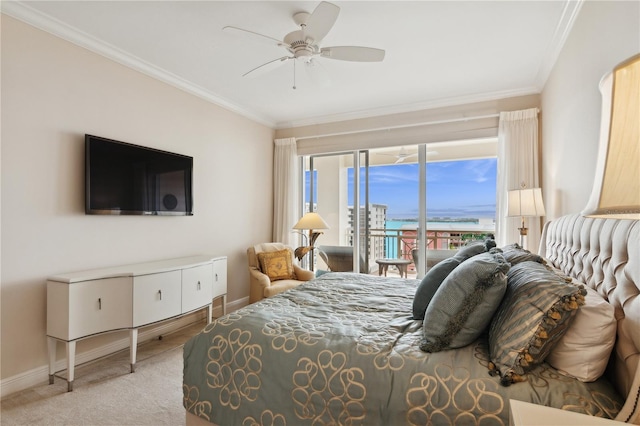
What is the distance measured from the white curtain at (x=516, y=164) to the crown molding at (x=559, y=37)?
1.44 ft

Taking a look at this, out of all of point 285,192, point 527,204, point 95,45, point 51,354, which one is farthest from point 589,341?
point 285,192

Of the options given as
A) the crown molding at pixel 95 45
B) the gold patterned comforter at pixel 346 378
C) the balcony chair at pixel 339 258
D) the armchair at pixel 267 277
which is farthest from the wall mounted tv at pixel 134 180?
the balcony chair at pixel 339 258

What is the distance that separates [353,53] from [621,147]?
2104mm

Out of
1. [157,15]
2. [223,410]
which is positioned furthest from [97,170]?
[223,410]

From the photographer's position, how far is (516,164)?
3697mm

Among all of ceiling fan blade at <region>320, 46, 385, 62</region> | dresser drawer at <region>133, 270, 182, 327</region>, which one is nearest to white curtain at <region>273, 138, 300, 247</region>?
dresser drawer at <region>133, 270, 182, 327</region>

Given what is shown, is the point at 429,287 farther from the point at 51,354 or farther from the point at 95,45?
the point at 95,45

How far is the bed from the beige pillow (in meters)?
1.98

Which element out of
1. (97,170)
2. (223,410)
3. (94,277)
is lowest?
(223,410)

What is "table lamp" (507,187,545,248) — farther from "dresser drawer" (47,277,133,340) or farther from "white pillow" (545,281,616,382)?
"dresser drawer" (47,277,133,340)

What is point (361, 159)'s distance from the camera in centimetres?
479

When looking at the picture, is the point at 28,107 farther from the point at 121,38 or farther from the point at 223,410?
the point at 223,410

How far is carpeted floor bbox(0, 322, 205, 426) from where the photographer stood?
2.00 meters

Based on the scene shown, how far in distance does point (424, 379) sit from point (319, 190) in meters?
4.07
